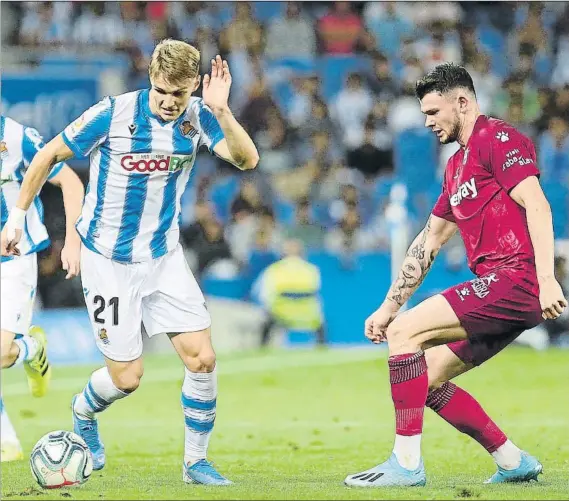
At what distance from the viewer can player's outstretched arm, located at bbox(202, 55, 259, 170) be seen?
22.2 feet

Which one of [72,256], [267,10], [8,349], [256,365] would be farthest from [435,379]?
[267,10]

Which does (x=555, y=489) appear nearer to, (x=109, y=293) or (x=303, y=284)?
(x=109, y=293)

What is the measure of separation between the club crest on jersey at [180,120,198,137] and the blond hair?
1.53 ft

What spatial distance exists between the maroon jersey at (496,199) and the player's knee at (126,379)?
7.30ft

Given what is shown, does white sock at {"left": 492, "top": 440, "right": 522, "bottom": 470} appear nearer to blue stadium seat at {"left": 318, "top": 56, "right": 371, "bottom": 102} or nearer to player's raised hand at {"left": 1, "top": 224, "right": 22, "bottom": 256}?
player's raised hand at {"left": 1, "top": 224, "right": 22, "bottom": 256}

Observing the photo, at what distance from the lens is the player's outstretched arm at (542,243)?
644 centimetres

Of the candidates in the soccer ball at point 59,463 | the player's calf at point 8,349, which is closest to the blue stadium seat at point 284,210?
the player's calf at point 8,349

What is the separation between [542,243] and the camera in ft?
21.4

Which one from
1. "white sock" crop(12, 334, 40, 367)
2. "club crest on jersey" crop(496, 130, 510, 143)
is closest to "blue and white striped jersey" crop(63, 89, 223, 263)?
"white sock" crop(12, 334, 40, 367)

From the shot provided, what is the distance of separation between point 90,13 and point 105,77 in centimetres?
290

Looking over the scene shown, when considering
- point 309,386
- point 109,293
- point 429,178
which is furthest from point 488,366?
point 109,293

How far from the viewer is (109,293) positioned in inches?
298

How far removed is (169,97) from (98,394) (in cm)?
198

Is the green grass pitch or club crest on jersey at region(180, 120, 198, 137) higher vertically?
club crest on jersey at region(180, 120, 198, 137)
